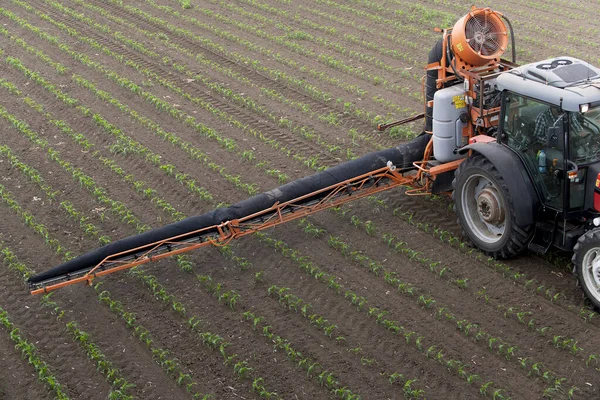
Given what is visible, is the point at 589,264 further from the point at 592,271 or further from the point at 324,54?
the point at 324,54

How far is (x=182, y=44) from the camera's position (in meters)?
17.1

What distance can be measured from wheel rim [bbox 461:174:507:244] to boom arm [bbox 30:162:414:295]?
1.00 metres

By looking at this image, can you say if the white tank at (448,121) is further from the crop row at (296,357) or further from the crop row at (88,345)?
the crop row at (88,345)

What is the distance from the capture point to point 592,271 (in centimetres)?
846

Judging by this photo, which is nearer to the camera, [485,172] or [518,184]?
[518,184]

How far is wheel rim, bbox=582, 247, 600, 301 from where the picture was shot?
834 centimetres

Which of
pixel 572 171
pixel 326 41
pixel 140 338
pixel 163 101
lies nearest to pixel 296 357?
pixel 140 338

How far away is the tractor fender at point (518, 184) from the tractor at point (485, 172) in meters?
0.01

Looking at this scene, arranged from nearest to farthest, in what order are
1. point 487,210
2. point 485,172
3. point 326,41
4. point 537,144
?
point 537,144 < point 485,172 < point 487,210 < point 326,41

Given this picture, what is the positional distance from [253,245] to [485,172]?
9.62 ft

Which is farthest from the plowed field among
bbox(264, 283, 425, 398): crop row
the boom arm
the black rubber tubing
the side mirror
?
the side mirror

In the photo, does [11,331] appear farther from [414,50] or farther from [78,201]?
[414,50]

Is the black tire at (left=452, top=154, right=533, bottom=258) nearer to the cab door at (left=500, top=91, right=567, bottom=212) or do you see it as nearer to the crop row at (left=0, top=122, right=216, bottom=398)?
the cab door at (left=500, top=91, right=567, bottom=212)

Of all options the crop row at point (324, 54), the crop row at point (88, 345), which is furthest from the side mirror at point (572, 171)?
the crop row at point (324, 54)
